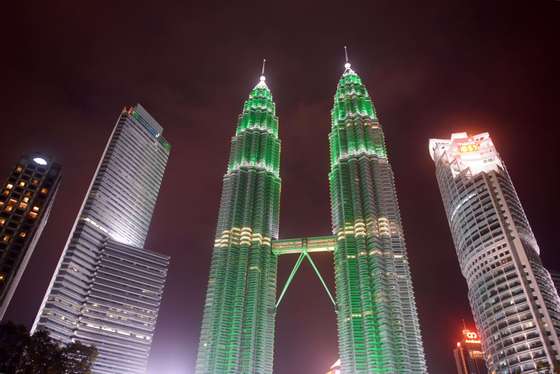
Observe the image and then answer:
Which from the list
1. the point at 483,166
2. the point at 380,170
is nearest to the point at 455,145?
the point at 483,166

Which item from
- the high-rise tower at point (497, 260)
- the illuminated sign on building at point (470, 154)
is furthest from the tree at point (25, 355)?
the illuminated sign on building at point (470, 154)

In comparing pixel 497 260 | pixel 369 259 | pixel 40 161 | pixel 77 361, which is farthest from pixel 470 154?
pixel 77 361

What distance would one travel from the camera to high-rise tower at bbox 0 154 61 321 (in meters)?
113

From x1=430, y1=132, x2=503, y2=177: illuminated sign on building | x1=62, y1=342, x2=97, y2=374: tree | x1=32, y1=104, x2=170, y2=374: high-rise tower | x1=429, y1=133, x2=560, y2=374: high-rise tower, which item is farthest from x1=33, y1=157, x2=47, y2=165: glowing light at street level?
x1=430, y1=132, x2=503, y2=177: illuminated sign on building

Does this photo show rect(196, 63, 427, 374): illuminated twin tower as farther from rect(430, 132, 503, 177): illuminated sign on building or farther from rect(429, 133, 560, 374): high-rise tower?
rect(430, 132, 503, 177): illuminated sign on building

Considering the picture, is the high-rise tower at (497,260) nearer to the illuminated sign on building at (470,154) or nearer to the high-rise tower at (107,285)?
the illuminated sign on building at (470,154)

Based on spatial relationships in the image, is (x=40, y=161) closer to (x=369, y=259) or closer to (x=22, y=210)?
(x=22, y=210)

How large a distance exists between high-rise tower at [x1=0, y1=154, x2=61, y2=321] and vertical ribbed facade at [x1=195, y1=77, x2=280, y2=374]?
192ft

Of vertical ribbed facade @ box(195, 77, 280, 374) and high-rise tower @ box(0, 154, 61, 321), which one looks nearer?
high-rise tower @ box(0, 154, 61, 321)

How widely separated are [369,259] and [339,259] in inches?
483

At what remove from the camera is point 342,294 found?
148 metres

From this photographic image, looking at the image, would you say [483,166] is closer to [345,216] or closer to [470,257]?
[470,257]

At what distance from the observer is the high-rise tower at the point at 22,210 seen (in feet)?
371

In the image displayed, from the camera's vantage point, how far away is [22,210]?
122938 millimetres
